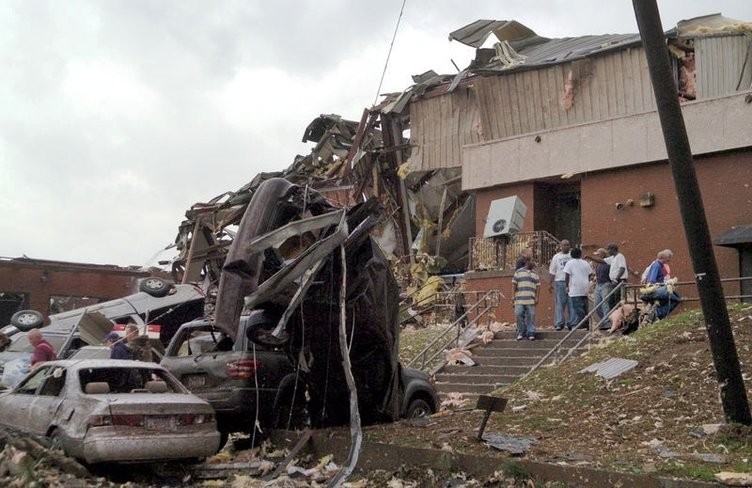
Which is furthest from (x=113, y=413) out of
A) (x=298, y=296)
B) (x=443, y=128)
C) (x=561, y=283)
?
(x=443, y=128)

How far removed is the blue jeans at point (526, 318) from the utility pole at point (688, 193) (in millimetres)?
7778

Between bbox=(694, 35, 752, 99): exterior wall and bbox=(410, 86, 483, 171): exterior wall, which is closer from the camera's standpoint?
bbox=(694, 35, 752, 99): exterior wall

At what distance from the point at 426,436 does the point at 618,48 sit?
14998 mm

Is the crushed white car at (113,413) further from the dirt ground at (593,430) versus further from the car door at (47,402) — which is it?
the dirt ground at (593,430)

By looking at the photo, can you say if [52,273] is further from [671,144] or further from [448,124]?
[671,144]

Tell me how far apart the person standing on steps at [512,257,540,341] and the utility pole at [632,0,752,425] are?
292 inches

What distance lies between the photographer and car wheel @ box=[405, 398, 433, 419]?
11.1 metres

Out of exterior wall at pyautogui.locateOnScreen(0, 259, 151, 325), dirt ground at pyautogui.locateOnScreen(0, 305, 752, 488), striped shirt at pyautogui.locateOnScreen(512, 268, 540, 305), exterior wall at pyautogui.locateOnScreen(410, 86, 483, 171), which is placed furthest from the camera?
exterior wall at pyautogui.locateOnScreen(0, 259, 151, 325)

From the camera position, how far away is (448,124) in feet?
84.6

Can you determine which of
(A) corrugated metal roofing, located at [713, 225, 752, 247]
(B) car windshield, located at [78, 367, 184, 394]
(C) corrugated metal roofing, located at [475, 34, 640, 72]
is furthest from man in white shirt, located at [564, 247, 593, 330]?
(B) car windshield, located at [78, 367, 184, 394]

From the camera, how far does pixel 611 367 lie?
11703 mm

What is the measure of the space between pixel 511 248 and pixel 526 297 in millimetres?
6779

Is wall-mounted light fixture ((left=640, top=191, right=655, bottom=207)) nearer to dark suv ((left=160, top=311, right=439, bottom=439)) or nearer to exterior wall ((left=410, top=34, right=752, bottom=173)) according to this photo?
exterior wall ((left=410, top=34, right=752, bottom=173))

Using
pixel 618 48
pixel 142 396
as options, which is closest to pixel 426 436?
pixel 142 396
